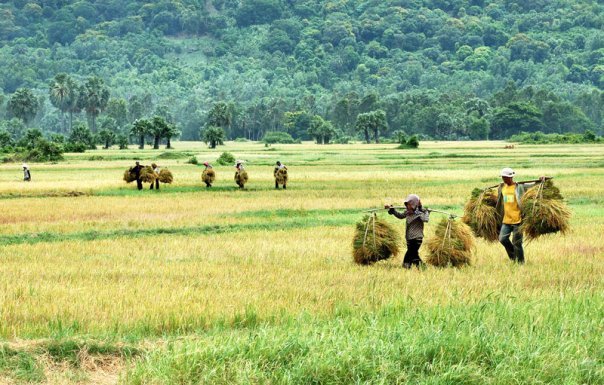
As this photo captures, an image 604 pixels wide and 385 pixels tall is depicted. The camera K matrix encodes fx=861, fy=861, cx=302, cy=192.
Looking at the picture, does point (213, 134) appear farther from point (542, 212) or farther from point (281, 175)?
point (542, 212)

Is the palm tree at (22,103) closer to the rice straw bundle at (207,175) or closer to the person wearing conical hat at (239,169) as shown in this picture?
Answer: the rice straw bundle at (207,175)

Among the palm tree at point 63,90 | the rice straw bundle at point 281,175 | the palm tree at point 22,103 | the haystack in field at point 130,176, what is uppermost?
the palm tree at point 63,90

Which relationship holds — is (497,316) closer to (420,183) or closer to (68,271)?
(68,271)

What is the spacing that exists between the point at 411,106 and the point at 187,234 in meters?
136

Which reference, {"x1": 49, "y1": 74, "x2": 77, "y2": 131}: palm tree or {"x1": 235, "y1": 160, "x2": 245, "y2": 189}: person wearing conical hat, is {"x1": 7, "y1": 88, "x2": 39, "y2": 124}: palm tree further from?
{"x1": 235, "y1": 160, "x2": 245, "y2": 189}: person wearing conical hat

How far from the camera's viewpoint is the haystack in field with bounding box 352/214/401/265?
1518cm

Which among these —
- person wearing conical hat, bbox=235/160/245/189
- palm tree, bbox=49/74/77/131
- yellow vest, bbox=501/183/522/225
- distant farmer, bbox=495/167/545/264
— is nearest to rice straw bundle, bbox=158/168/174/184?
person wearing conical hat, bbox=235/160/245/189

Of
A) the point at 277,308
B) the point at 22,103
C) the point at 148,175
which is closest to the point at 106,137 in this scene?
the point at 22,103

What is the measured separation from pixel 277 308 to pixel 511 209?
216 inches

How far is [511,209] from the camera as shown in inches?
574

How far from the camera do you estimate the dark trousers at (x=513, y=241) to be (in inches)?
581

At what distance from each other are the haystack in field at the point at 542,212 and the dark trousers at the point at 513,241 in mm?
141

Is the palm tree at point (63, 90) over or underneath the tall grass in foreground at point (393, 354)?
over

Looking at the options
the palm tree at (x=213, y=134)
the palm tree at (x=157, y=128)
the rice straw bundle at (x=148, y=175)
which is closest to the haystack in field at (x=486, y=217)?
the rice straw bundle at (x=148, y=175)
